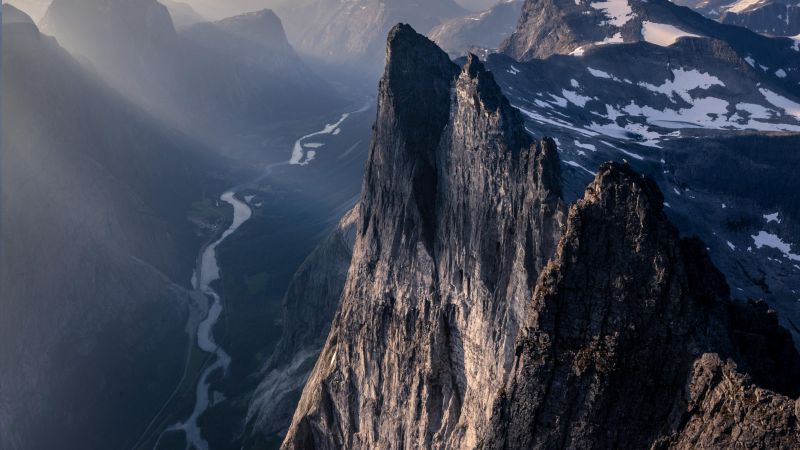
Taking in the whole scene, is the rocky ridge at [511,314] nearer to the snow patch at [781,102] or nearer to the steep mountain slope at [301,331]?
the steep mountain slope at [301,331]

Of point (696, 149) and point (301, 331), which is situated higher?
point (696, 149)

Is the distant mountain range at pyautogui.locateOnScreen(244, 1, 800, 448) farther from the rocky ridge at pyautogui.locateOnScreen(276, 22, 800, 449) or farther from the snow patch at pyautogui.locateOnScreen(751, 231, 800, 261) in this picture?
the rocky ridge at pyautogui.locateOnScreen(276, 22, 800, 449)

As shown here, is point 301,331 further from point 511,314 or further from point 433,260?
point 511,314

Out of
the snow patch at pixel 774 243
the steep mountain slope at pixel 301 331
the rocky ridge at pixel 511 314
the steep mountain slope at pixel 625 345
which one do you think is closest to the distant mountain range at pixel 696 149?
the snow patch at pixel 774 243

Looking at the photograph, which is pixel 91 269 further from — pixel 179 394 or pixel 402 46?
pixel 402 46

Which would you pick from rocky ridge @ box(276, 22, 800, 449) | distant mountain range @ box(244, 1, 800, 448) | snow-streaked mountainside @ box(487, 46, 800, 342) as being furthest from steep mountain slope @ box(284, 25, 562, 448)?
snow-streaked mountainside @ box(487, 46, 800, 342)

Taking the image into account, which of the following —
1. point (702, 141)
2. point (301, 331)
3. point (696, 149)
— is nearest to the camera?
point (301, 331)

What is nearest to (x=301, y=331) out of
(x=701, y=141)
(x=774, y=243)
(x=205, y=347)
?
(x=205, y=347)
